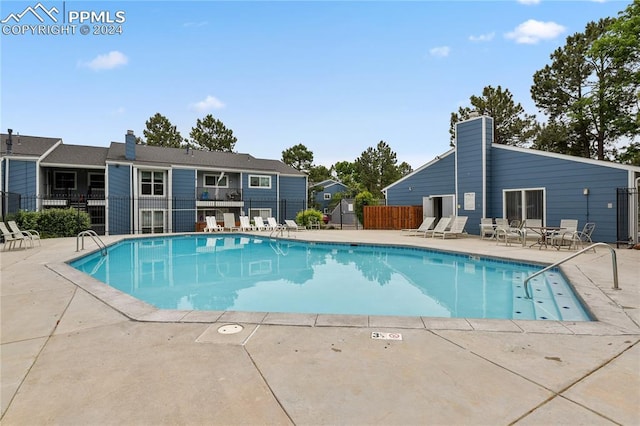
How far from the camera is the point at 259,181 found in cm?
2227

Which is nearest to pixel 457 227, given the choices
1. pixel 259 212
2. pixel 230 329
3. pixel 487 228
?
pixel 487 228

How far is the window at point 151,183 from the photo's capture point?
18875 millimetres

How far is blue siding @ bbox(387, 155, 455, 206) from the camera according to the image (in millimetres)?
16281

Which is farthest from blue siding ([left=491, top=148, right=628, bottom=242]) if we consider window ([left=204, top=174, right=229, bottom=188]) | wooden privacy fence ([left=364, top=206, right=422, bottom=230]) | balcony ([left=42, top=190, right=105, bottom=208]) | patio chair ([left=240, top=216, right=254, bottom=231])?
balcony ([left=42, top=190, right=105, bottom=208])

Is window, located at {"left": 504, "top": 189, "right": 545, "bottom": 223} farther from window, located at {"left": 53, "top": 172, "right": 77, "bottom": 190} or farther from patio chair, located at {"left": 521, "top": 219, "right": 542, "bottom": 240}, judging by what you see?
window, located at {"left": 53, "top": 172, "right": 77, "bottom": 190}

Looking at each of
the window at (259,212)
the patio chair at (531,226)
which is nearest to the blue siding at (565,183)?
the patio chair at (531,226)

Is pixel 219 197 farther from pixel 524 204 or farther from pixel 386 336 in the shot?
pixel 386 336

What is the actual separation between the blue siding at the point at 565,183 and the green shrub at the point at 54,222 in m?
18.1

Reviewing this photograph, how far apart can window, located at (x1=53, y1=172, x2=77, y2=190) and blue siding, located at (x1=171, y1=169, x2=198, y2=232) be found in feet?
18.2

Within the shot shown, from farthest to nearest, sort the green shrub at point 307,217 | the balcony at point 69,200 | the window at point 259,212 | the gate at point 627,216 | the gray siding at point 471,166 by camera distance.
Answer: the window at point 259,212, the green shrub at point 307,217, the balcony at point 69,200, the gray siding at point 471,166, the gate at point 627,216

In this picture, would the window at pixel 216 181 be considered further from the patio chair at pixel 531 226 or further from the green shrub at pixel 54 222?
the patio chair at pixel 531 226

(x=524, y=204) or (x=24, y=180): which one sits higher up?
(x=24, y=180)

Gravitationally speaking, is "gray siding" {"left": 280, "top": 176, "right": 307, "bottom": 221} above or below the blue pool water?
above

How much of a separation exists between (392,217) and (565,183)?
8208mm
